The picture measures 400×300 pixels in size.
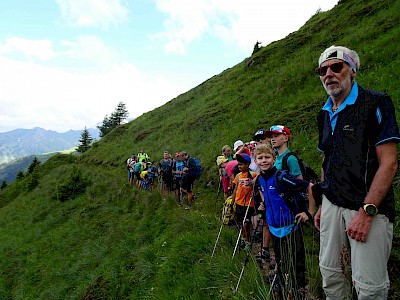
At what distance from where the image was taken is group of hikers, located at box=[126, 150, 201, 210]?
11.5m

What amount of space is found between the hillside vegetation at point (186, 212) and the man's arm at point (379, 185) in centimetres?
134

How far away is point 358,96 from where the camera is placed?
2.76 meters

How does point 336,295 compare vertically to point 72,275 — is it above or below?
above

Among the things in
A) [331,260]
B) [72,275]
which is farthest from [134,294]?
[331,260]

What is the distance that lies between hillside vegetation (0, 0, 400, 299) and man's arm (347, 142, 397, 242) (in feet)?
4.41

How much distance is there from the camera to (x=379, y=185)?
8.13 ft

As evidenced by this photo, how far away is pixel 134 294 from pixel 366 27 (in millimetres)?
18912

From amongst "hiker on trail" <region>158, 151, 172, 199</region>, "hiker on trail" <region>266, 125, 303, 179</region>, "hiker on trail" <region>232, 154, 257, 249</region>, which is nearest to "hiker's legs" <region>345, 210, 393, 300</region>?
"hiker on trail" <region>266, 125, 303, 179</region>

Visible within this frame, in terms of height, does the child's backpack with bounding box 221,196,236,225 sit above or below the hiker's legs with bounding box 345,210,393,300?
below

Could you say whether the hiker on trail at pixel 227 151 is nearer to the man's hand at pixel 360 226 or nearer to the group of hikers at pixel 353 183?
the group of hikers at pixel 353 183

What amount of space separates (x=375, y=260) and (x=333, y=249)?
1.38 feet

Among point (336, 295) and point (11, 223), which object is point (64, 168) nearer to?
point (11, 223)

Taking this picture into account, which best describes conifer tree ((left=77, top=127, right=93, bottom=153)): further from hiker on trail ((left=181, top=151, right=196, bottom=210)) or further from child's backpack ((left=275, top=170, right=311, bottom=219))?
child's backpack ((left=275, top=170, right=311, bottom=219))

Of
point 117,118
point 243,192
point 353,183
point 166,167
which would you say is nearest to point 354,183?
point 353,183
